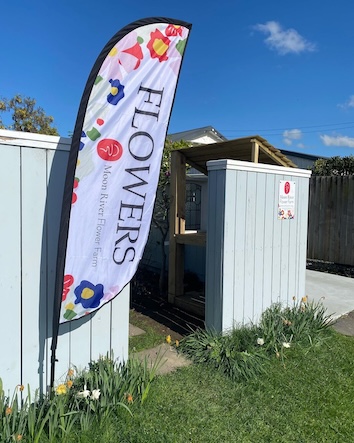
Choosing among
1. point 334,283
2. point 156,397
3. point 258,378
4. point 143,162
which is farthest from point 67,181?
point 334,283

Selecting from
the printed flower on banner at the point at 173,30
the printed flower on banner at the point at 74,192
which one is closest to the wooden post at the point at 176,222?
the printed flower on banner at the point at 173,30

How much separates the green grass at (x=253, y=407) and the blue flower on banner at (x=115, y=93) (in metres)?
2.07

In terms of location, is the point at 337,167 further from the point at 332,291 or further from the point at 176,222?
the point at 176,222

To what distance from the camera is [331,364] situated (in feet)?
11.3

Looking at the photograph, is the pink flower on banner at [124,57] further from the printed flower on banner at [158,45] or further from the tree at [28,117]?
the tree at [28,117]

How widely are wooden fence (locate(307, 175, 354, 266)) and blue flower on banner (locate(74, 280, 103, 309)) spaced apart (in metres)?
7.06

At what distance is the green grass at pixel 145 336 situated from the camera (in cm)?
377

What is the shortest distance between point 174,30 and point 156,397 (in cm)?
266

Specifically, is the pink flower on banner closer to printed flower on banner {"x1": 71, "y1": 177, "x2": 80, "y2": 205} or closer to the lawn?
printed flower on banner {"x1": 71, "y1": 177, "x2": 80, "y2": 205}

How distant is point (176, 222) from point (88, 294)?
120 inches

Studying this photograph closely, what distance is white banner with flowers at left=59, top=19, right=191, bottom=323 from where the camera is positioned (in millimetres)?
2232

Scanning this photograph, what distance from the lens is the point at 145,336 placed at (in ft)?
13.3

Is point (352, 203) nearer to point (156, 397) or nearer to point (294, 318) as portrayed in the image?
point (294, 318)

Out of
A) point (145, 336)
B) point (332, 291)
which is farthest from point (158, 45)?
point (332, 291)
